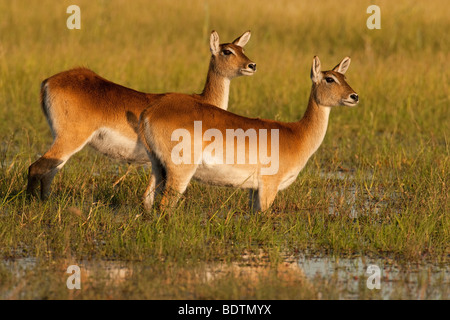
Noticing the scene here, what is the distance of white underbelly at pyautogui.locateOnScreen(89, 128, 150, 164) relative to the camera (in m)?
7.60

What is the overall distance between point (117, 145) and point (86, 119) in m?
0.38

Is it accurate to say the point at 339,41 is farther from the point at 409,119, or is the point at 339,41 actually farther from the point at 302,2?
the point at 409,119

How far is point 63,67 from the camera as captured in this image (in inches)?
511

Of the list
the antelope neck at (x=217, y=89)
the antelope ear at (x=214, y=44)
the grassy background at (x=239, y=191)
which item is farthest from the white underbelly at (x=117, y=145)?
the antelope ear at (x=214, y=44)

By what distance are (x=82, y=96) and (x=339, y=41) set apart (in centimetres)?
993

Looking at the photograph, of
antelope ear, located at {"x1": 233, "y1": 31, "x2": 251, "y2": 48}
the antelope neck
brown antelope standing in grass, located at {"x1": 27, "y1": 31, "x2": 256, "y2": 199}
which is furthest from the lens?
antelope ear, located at {"x1": 233, "y1": 31, "x2": 251, "y2": 48}

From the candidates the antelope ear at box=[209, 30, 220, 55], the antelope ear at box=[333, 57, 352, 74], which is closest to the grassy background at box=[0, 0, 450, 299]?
the antelope ear at box=[333, 57, 352, 74]

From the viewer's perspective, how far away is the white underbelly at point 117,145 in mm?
7598

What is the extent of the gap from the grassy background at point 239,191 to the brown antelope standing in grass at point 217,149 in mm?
241

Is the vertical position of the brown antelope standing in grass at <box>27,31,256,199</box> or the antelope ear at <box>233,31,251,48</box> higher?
the antelope ear at <box>233,31,251,48</box>

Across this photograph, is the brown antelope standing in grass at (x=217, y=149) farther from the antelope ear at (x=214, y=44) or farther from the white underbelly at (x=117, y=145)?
the antelope ear at (x=214, y=44)

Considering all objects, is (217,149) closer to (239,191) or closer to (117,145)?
(239,191)

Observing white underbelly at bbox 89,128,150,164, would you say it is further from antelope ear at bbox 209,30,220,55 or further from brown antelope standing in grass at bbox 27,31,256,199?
antelope ear at bbox 209,30,220,55

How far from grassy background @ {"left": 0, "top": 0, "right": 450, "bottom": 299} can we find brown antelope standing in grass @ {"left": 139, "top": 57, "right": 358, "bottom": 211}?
0.79ft
